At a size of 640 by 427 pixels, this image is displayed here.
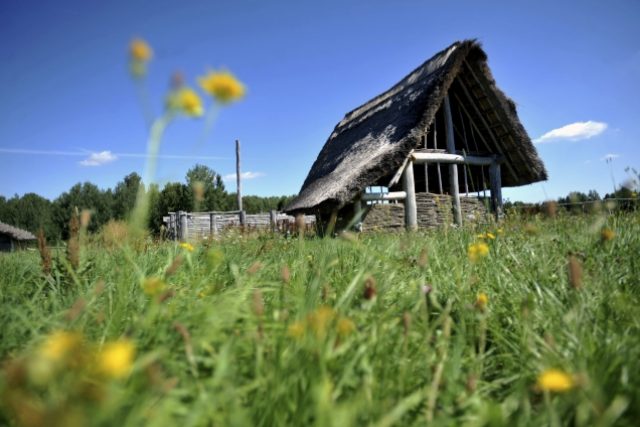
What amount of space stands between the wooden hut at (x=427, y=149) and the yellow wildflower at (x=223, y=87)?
631 centimetres

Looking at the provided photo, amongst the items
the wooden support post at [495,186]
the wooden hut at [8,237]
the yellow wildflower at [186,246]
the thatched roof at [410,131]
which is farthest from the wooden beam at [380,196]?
the wooden hut at [8,237]

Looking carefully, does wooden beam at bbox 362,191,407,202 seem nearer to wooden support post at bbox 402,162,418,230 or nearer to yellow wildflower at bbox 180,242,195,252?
wooden support post at bbox 402,162,418,230

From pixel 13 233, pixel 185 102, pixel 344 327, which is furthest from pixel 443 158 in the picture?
pixel 13 233

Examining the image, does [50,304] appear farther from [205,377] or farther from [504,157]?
[504,157]

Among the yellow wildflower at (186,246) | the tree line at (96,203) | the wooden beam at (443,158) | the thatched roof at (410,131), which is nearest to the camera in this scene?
the yellow wildflower at (186,246)

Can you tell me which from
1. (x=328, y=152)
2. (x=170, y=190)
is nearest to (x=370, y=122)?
(x=328, y=152)

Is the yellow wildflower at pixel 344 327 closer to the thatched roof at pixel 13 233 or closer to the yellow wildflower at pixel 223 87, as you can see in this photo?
the yellow wildflower at pixel 223 87

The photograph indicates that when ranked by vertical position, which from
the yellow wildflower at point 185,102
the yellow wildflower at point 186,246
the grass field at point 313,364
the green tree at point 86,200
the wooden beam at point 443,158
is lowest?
the grass field at point 313,364

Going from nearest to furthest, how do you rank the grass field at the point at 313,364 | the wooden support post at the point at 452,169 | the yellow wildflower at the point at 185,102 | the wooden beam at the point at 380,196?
the grass field at the point at 313,364 < the yellow wildflower at the point at 185,102 < the wooden beam at the point at 380,196 < the wooden support post at the point at 452,169

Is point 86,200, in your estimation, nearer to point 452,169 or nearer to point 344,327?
point 452,169

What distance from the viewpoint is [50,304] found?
1.45 meters

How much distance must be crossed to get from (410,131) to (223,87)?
7.10m

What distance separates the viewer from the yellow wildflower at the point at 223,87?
776 mm

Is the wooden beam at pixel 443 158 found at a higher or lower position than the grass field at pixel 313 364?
higher
